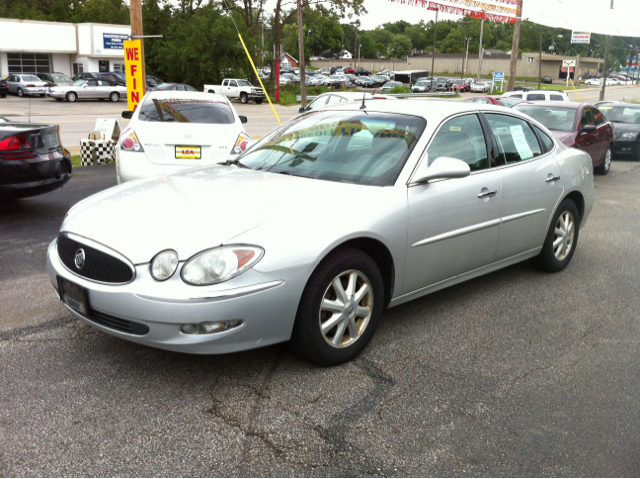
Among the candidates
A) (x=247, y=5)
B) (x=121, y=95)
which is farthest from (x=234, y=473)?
(x=247, y=5)

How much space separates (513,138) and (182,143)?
4.35m

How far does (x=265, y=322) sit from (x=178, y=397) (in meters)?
0.61

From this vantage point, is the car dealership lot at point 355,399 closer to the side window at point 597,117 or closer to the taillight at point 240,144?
the taillight at point 240,144

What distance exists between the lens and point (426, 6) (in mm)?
17734

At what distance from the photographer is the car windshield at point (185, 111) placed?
28.3ft

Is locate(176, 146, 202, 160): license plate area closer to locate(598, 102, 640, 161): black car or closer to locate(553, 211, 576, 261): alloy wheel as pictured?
locate(553, 211, 576, 261): alloy wheel

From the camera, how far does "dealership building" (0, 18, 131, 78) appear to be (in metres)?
47.9

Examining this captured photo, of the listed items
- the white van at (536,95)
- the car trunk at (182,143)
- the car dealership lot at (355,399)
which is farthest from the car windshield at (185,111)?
the white van at (536,95)

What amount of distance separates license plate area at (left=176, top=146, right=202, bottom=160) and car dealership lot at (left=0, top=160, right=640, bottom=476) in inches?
131

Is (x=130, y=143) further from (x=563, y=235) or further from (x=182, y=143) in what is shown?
(x=563, y=235)

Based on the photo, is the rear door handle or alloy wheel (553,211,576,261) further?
alloy wheel (553,211,576,261)

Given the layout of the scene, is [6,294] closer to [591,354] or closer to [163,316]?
[163,316]

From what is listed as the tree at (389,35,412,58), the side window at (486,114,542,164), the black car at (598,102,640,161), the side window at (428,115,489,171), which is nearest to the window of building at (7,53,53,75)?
the black car at (598,102,640,161)

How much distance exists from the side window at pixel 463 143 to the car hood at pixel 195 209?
2.52ft
